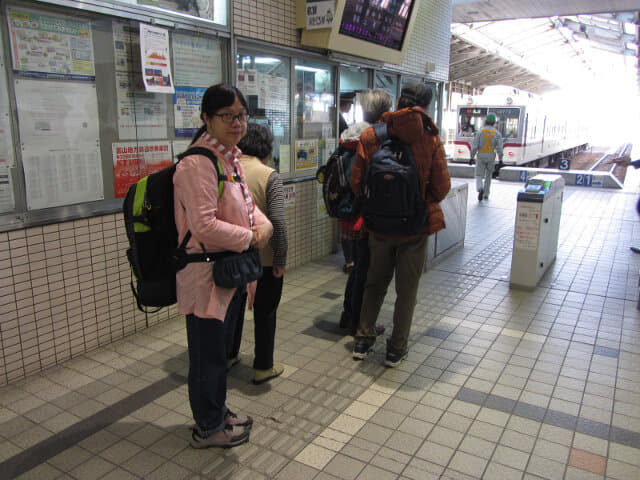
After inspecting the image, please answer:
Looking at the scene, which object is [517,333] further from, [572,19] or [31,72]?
[572,19]

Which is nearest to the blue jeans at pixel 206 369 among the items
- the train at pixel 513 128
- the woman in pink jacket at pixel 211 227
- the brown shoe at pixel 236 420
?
the woman in pink jacket at pixel 211 227

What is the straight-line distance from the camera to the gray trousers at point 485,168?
10461mm

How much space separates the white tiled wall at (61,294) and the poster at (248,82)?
1.80 metres

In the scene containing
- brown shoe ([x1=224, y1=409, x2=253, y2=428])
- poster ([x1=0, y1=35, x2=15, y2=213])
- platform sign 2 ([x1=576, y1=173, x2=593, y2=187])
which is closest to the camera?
brown shoe ([x1=224, y1=409, x2=253, y2=428])

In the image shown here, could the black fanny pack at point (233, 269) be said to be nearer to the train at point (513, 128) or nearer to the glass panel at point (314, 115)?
the glass panel at point (314, 115)

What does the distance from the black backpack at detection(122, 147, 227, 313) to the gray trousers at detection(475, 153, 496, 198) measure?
9.18 meters

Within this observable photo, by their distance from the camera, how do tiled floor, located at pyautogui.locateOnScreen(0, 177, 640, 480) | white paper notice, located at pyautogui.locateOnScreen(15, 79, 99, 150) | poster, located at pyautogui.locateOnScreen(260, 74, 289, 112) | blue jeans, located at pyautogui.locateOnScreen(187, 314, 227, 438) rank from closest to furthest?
1. blue jeans, located at pyautogui.locateOnScreen(187, 314, 227, 438)
2. tiled floor, located at pyautogui.locateOnScreen(0, 177, 640, 480)
3. white paper notice, located at pyautogui.locateOnScreen(15, 79, 99, 150)
4. poster, located at pyautogui.locateOnScreen(260, 74, 289, 112)

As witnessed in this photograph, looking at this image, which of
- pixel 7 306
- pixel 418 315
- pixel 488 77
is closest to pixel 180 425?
pixel 7 306

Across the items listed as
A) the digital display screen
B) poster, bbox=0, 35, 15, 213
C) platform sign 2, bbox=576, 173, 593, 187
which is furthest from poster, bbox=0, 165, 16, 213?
platform sign 2, bbox=576, 173, 593, 187

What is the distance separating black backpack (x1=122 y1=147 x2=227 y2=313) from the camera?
7.19ft

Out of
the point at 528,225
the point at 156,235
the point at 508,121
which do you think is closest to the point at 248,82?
the point at 156,235

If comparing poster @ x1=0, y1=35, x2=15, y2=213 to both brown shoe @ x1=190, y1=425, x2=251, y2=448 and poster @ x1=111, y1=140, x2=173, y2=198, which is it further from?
brown shoe @ x1=190, y1=425, x2=251, y2=448

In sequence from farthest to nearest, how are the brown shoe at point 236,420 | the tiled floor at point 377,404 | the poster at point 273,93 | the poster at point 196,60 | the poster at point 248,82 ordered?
the poster at point 273,93
the poster at point 248,82
the poster at point 196,60
the brown shoe at point 236,420
the tiled floor at point 377,404

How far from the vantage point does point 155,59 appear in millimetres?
3670
